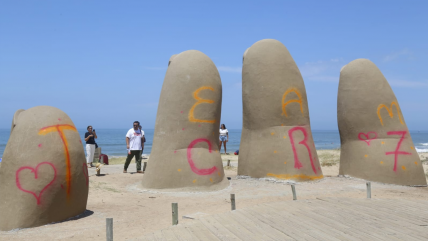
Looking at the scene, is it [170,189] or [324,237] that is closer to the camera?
[324,237]

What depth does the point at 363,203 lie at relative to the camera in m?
6.13

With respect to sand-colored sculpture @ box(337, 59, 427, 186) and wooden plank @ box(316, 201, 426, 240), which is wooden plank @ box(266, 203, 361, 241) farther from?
sand-colored sculpture @ box(337, 59, 427, 186)

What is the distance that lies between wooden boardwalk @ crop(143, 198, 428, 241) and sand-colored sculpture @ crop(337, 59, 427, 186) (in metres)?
3.72

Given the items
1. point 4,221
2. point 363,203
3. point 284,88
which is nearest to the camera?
point 4,221

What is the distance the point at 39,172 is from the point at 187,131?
3768mm

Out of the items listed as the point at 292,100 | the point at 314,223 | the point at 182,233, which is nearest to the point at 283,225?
the point at 314,223

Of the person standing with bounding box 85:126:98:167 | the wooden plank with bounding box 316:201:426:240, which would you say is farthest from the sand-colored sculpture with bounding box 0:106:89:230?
the person standing with bounding box 85:126:98:167

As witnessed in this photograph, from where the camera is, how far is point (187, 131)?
868 centimetres

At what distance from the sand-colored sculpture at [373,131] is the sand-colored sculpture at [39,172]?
24.3 feet

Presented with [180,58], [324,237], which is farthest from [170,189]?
[324,237]

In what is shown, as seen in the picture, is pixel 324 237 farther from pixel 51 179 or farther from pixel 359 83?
pixel 359 83

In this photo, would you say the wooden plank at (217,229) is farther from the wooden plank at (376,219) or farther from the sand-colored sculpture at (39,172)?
the sand-colored sculpture at (39,172)

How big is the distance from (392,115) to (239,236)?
24.2 ft

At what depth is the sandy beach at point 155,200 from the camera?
5.36 meters
